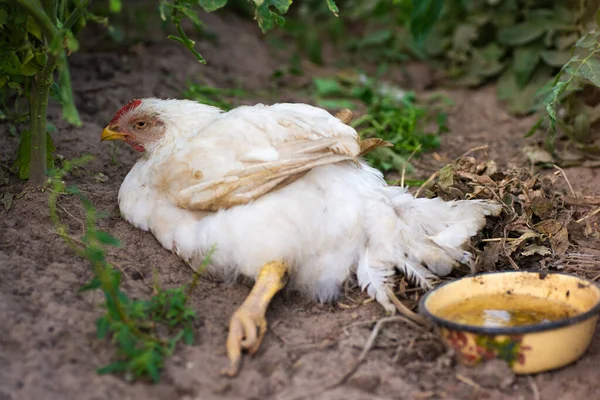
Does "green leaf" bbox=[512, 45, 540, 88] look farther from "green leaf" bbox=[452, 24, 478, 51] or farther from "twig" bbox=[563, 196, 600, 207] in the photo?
"twig" bbox=[563, 196, 600, 207]

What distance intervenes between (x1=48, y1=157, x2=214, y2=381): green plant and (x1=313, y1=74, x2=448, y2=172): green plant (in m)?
1.94

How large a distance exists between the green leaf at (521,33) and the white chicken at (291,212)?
2.46m

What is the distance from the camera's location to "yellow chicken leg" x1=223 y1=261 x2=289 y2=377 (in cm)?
251

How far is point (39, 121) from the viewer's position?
3.25 metres

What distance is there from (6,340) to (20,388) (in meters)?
0.27

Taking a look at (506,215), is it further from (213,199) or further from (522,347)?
(213,199)

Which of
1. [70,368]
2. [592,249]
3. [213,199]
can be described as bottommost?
[592,249]

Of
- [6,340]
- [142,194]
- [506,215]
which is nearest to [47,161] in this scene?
[142,194]

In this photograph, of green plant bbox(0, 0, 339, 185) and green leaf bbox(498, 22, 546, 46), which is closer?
green plant bbox(0, 0, 339, 185)

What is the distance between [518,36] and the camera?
17.2ft

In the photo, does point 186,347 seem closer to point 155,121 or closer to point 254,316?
point 254,316

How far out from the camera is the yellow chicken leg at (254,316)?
251 cm

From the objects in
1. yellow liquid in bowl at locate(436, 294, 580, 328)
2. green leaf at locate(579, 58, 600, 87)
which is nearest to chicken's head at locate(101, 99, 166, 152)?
yellow liquid in bowl at locate(436, 294, 580, 328)

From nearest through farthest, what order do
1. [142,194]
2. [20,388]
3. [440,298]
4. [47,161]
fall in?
[20,388], [440,298], [142,194], [47,161]
